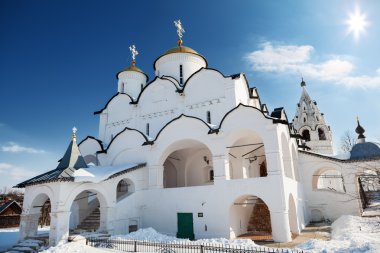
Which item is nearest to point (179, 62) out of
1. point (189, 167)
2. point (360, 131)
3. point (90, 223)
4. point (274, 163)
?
point (189, 167)

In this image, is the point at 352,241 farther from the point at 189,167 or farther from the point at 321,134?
the point at 321,134

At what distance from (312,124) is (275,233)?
61.5ft

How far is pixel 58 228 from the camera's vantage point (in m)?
10.8

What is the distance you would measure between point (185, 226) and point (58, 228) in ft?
18.8

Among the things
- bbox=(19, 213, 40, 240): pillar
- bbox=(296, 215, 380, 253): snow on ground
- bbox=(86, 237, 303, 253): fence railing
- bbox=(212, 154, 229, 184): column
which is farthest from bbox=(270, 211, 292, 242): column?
bbox=(19, 213, 40, 240): pillar

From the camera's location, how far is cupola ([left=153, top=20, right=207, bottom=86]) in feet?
64.0

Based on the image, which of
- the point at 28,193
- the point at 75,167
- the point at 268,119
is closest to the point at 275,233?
the point at 268,119

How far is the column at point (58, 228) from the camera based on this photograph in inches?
421

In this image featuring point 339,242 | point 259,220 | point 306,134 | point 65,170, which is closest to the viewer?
point 339,242

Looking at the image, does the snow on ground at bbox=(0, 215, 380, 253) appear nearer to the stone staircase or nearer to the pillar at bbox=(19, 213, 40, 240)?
the stone staircase

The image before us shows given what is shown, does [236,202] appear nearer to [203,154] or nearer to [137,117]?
[203,154]

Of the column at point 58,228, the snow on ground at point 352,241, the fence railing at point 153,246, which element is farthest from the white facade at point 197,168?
the fence railing at point 153,246

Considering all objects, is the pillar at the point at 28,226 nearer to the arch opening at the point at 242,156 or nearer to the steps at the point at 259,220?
the arch opening at the point at 242,156

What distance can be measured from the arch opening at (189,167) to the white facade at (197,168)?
0.22ft
